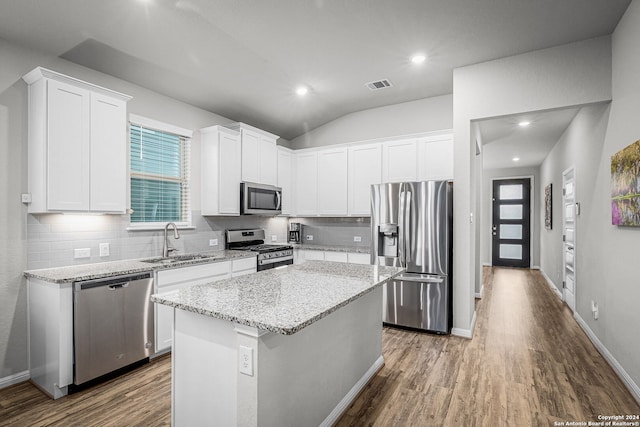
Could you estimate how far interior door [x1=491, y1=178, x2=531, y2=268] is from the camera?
8.55m

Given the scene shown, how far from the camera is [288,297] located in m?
1.72

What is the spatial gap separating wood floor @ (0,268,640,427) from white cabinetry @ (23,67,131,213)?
4.84 ft

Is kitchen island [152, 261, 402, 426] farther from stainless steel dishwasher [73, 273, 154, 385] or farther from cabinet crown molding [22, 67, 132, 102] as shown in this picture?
cabinet crown molding [22, 67, 132, 102]

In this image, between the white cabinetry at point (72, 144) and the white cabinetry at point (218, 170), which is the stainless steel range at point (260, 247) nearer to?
the white cabinetry at point (218, 170)

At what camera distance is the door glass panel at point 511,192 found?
28.4 ft

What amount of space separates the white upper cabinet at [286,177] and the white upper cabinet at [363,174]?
1057mm

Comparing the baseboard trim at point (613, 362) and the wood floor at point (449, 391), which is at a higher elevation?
the baseboard trim at point (613, 362)

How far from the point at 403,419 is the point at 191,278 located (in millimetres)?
2293

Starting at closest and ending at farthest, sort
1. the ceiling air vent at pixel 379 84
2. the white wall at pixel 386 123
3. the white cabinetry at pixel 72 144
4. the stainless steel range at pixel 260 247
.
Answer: the white cabinetry at pixel 72 144, the ceiling air vent at pixel 379 84, the stainless steel range at pixel 260 247, the white wall at pixel 386 123

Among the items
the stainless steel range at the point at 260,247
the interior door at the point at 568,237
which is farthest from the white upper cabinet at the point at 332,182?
the interior door at the point at 568,237

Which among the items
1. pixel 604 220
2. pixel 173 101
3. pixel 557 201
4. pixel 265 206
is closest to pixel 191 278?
pixel 265 206

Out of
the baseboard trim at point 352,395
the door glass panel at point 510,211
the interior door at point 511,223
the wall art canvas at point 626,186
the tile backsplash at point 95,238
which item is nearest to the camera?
the baseboard trim at point 352,395

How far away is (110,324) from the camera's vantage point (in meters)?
2.60

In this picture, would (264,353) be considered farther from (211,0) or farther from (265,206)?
(265,206)
